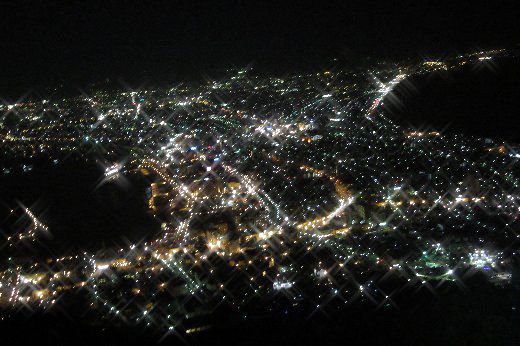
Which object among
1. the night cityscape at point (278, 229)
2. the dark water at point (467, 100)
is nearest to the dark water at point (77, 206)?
the night cityscape at point (278, 229)

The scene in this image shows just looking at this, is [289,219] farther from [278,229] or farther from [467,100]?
[467,100]

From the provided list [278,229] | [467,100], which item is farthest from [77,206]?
[467,100]

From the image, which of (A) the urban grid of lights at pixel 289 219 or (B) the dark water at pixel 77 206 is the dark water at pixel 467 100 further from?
A: (B) the dark water at pixel 77 206

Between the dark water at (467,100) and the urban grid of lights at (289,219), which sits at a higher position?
the dark water at (467,100)

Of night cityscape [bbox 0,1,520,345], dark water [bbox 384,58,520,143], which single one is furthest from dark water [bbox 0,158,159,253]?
dark water [bbox 384,58,520,143]

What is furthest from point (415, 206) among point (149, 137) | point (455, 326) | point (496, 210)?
point (149, 137)

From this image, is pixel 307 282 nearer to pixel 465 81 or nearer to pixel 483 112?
pixel 483 112

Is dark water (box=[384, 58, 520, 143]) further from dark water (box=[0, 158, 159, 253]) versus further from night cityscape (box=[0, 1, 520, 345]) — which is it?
dark water (box=[0, 158, 159, 253])
